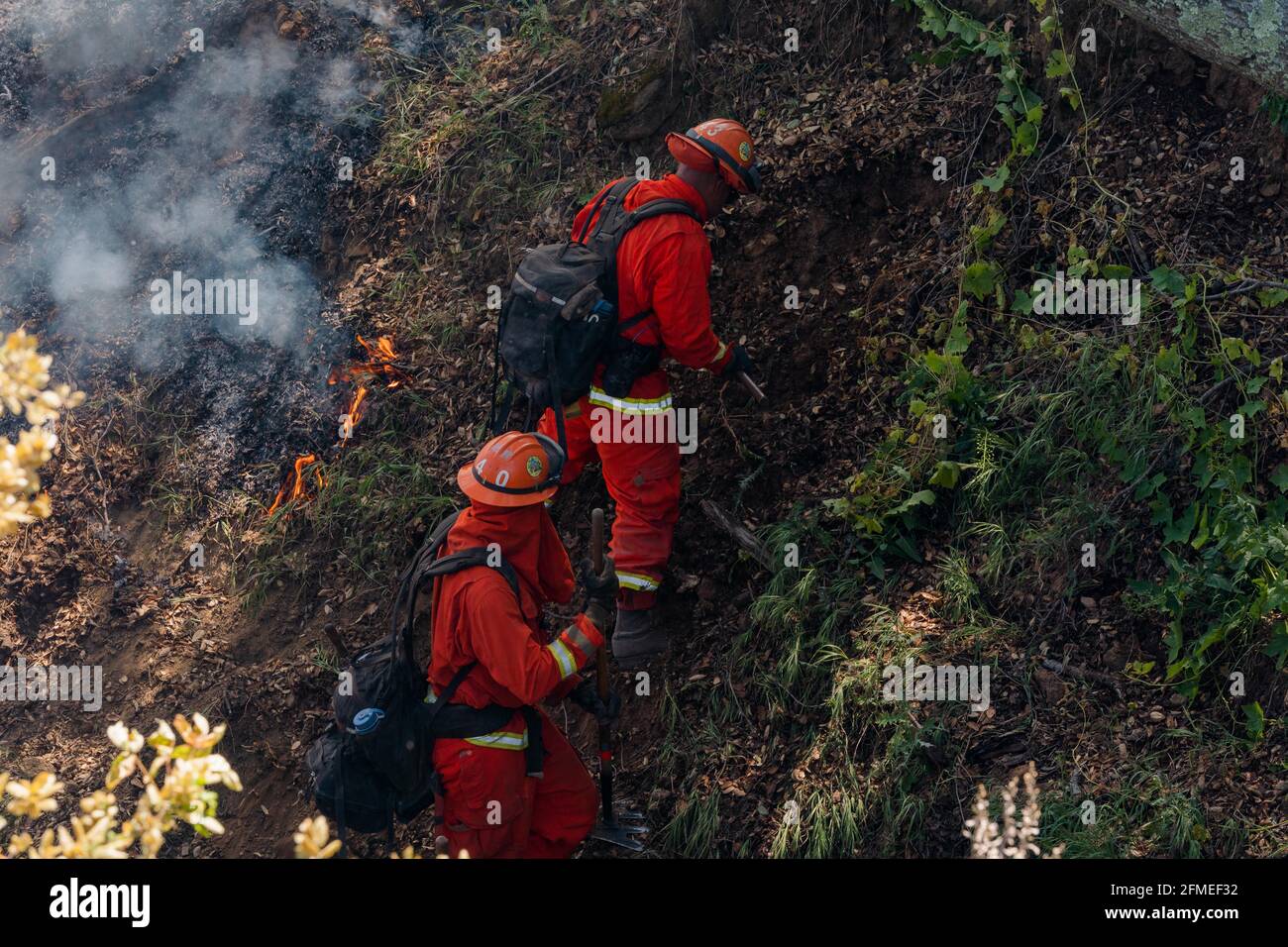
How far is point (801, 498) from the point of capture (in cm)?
636

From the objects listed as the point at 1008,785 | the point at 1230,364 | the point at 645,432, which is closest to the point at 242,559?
the point at 645,432

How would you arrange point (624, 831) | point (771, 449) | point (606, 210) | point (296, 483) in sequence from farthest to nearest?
point (296, 483), point (771, 449), point (606, 210), point (624, 831)

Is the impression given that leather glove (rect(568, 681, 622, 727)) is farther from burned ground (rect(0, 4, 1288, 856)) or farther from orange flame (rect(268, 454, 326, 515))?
orange flame (rect(268, 454, 326, 515))

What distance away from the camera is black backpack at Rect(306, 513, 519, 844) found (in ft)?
16.6

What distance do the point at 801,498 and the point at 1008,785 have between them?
186 cm

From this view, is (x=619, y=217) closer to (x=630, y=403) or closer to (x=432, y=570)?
(x=630, y=403)

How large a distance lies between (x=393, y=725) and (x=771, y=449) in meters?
2.52

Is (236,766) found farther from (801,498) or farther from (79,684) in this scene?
(801,498)

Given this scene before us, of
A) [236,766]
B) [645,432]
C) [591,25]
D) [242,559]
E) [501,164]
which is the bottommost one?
[236,766]

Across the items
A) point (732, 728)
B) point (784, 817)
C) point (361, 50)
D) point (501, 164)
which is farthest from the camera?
point (361, 50)

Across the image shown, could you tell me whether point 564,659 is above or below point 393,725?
above

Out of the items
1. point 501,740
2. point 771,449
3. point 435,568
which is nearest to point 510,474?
point 435,568

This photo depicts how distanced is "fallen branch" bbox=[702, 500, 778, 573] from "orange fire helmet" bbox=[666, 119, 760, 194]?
158cm

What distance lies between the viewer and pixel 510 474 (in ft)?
16.5
